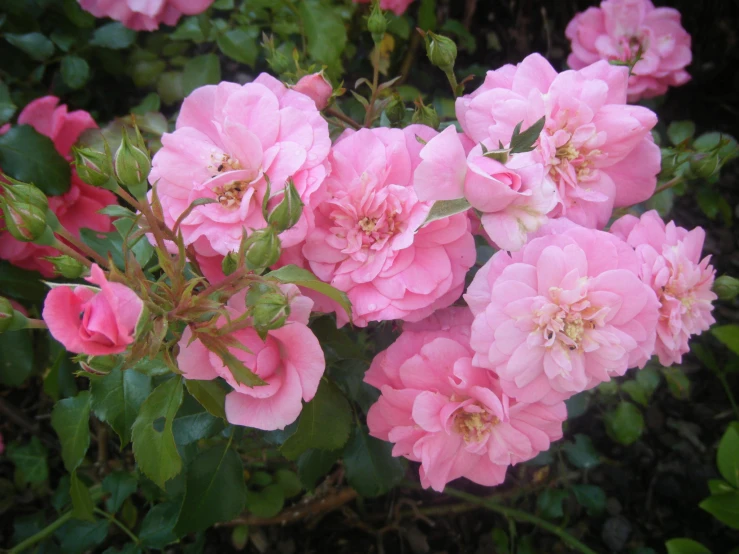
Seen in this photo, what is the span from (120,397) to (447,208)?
49 cm

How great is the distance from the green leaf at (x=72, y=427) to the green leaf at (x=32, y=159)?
0.36 meters

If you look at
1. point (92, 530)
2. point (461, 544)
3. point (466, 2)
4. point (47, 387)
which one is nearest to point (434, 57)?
point (47, 387)

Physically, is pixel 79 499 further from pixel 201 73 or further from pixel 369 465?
pixel 201 73

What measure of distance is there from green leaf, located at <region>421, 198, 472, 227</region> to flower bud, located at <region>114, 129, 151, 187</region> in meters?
0.28

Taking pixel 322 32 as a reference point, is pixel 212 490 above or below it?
below

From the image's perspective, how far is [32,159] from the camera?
3.18ft

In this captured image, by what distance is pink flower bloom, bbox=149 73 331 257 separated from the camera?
61 cm

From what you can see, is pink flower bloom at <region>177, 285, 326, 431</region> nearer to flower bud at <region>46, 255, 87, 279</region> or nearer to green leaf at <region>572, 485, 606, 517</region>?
flower bud at <region>46, 255, 87, 279</region>

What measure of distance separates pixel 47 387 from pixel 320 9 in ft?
2.67

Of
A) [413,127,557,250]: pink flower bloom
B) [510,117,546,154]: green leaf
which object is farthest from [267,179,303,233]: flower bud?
[510,117,546,154]: green leaf

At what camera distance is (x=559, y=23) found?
1.99m

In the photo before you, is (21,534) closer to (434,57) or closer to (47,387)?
(47,387)

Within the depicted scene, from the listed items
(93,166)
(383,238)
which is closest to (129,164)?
(93,166)

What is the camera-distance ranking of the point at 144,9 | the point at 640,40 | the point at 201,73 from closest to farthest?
the point at 144,9 < the point at 201,73 < the point at 640,40
